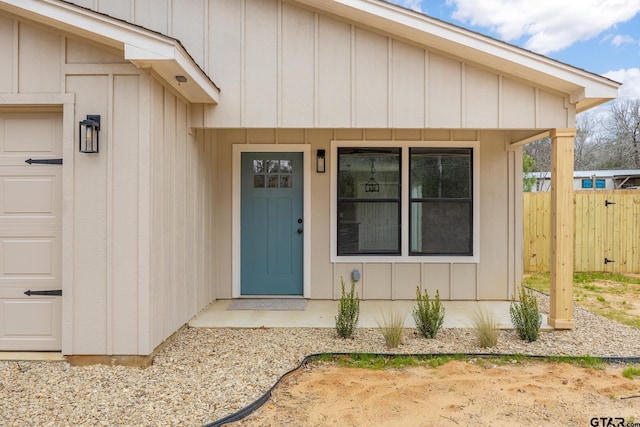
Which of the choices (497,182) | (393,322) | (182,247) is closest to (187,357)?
(182,247)

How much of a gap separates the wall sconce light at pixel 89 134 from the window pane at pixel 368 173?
10.2ft

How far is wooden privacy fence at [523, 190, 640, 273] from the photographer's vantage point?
8.53 meters

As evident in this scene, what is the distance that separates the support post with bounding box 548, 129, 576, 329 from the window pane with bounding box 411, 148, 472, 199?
4.52 ft

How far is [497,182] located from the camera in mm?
5805

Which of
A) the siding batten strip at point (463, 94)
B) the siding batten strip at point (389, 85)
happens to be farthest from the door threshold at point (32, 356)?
the siding batten strip at point (463, 94)

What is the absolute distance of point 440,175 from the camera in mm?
5773

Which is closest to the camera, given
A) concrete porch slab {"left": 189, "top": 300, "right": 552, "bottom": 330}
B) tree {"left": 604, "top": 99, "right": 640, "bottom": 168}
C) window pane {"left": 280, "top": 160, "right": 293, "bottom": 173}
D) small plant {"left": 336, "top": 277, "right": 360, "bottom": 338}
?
small plant {"left": 336, "top": 277, "right": 360, "bottom": 338}

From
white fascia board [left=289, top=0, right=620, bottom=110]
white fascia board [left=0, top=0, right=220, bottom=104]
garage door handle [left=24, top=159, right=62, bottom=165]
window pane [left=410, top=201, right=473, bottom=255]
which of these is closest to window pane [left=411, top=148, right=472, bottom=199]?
window pane [left=410, top=201, right=473, bottom=255]

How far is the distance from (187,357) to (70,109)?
2298 millimetres

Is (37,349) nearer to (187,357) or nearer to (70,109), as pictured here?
(187,357)

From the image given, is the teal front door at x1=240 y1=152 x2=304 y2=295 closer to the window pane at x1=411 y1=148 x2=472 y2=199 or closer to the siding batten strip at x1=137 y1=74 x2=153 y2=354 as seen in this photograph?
the window pane at x1=411 y1=148 x2=472 y2=199

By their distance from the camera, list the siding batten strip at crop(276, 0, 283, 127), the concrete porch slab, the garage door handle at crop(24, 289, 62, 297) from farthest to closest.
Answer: the concrete porch slab
the siding batten strip at crop(276, 0, 283, 127)
the garage door handle at crop(24, 289, 62, 297)

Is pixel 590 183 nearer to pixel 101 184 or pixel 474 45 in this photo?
pixel 474 45

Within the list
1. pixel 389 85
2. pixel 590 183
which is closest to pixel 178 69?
pixel 389 85
